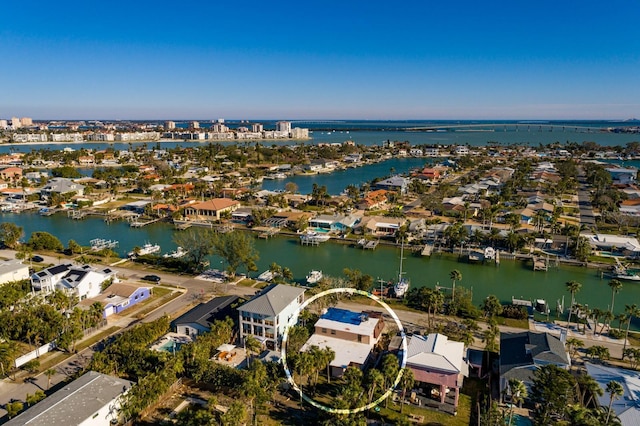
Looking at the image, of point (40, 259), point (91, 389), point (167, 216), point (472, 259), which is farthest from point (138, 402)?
point (167, 216)

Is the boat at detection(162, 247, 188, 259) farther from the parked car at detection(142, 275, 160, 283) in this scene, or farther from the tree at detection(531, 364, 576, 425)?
the tree at detection(531, 364, 576, 425)

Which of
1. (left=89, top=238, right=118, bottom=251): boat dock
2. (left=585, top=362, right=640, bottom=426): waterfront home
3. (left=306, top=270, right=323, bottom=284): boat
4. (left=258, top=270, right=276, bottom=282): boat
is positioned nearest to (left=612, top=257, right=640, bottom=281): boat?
(left=585, top=362, right=640, bottom=426): waterfront home

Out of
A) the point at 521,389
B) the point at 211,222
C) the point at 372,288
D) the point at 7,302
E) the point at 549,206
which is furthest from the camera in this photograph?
the point at 549,206

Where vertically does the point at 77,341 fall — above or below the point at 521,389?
below

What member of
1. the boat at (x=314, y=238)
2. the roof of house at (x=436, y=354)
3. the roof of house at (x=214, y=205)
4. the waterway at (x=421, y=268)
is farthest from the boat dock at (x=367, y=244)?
the roof of house at (x=436, y=354)

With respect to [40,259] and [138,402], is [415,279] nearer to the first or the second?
[138,402]

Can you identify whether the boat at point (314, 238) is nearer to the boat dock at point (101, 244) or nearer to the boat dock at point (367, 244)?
the boat dock at point (367, 244)

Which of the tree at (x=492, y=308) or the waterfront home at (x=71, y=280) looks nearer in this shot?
the tree at (x=492, y=308)
